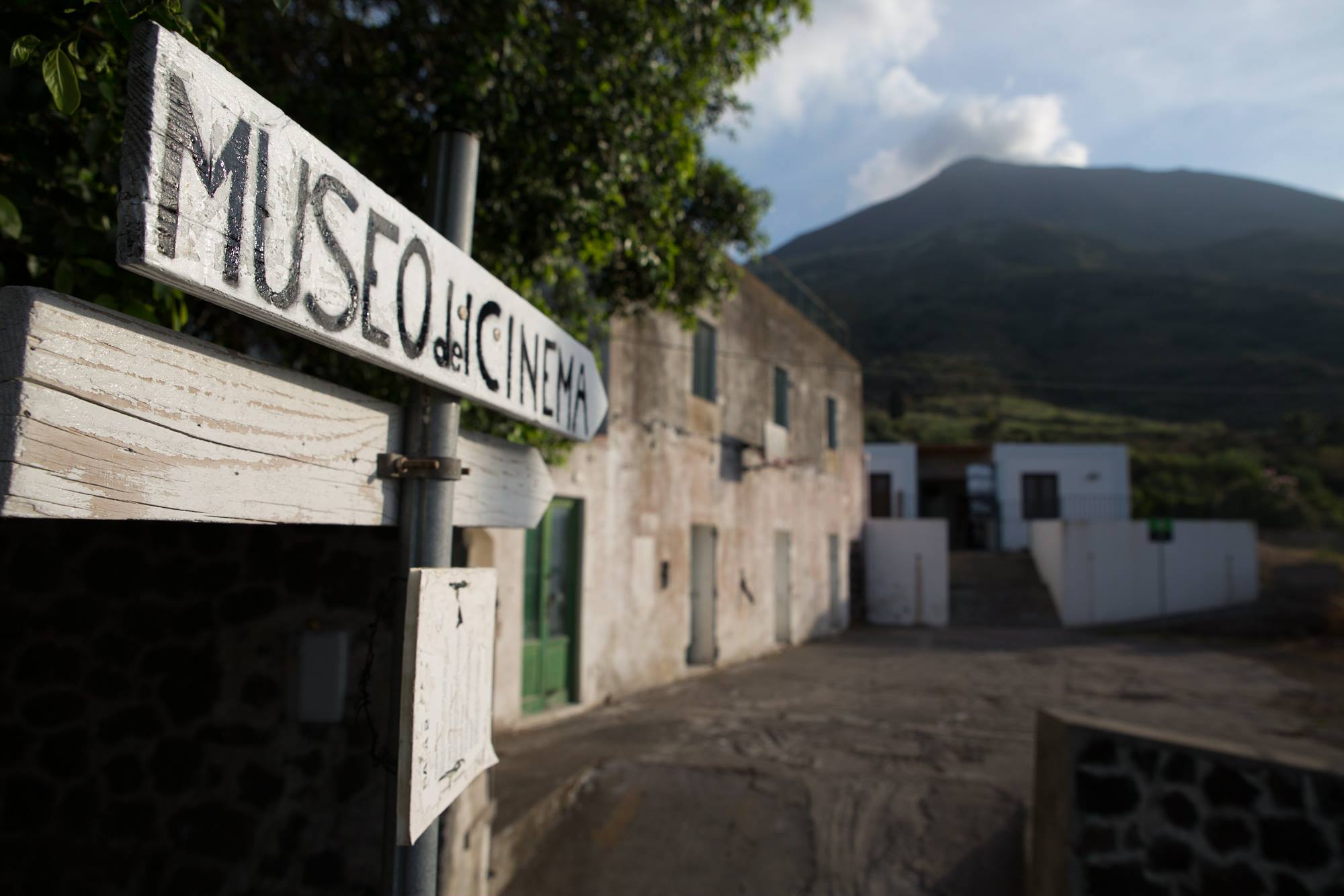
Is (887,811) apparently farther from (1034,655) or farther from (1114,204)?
(1114,204)

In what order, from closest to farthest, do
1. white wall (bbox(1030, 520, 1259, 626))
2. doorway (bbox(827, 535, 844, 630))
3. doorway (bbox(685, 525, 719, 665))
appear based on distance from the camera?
doorway (bbox(685, 525, 719, 665))
doorway (bbox(827, 535, 844, 630))
white wall (bbox(1030, 520, 1259, 626))

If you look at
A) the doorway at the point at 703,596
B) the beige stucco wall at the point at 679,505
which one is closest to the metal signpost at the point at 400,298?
the beige stucco wall at the point at 679,505

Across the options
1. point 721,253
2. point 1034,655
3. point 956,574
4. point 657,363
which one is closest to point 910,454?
point 956,574

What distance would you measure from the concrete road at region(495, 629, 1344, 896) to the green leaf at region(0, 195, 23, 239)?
137 inches

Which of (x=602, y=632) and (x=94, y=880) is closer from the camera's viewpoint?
(x=94, y=880)

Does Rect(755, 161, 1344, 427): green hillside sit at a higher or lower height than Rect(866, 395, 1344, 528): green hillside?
higher

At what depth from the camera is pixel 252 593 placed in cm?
330

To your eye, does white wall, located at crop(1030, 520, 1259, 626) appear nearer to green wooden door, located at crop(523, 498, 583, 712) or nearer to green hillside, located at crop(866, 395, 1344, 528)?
green hillside, located at crop(866, 395, 1344, 528)

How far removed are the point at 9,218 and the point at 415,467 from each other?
1.09 metres

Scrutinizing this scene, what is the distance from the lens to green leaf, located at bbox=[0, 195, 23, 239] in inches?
68.4

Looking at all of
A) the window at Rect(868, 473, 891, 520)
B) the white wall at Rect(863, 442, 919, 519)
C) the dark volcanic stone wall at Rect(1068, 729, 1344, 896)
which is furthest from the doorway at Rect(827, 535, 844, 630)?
the dark volcanic stone wall at Rect(1068, 729, 1344, 896)

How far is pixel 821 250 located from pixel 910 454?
360ft

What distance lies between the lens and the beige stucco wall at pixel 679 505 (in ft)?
26.2

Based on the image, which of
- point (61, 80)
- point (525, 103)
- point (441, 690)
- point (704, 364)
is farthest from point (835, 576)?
point (61, 80)
